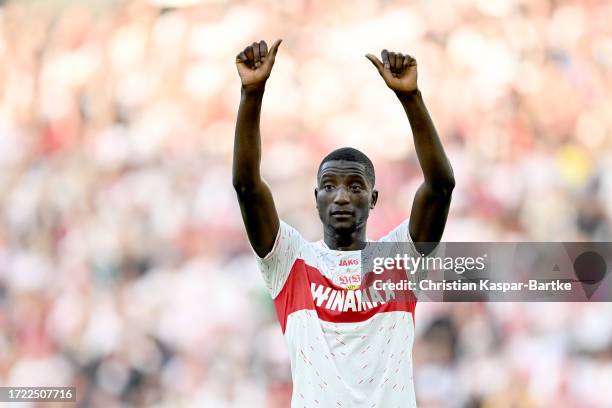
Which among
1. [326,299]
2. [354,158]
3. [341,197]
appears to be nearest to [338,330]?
[326,299]

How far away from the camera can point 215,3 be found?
484 cm

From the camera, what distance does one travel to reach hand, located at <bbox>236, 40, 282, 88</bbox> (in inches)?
85.8

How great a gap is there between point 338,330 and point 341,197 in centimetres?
35

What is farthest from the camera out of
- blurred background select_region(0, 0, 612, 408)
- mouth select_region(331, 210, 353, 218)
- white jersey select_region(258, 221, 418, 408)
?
blurred background select_region(0, 0, 612, 408)

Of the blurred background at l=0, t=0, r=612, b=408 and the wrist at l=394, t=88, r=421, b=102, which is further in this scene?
the blurred background at l=0, t=0, r=612, b=408

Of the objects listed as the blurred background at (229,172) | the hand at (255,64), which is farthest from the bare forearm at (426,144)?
the blurred background at (229,172)

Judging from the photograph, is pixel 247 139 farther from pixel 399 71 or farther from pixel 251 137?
pixel 399 71

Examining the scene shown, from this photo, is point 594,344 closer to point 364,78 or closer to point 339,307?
point 364,78

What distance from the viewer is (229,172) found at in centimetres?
450

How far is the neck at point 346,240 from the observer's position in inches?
92.7

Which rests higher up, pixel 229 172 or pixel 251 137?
pixel 229 172

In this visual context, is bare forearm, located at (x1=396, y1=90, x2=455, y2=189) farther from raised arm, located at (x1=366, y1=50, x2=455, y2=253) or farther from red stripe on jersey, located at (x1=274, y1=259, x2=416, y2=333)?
red stripe on jersey, located at (x1=274, y1=259, x2=416, y2=333)

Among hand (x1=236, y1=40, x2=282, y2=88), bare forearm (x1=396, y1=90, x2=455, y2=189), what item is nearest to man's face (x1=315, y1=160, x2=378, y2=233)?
bare forearm (x1=396, y1=90, x2=455, y2=189)

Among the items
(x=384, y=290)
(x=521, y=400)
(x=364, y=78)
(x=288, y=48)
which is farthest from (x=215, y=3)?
(x=384, y=290)
